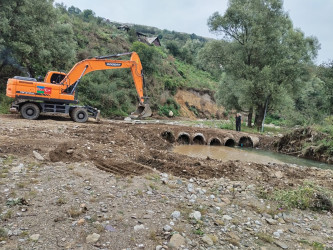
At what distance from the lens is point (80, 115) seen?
553 inches

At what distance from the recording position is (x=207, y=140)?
15.3m

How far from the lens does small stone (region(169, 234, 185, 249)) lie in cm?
390

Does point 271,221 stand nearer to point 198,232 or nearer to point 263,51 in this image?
point 198,232

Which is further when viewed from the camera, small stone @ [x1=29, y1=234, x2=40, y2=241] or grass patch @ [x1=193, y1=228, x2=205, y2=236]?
grass patch @ [x1=193, y1=228, x2=205, y2=236]

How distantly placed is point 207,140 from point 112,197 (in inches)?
428

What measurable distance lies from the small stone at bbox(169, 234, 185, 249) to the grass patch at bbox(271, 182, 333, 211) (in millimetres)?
3237

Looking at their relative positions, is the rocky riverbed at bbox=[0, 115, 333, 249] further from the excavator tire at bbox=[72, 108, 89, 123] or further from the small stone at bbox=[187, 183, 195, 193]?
the excavator tire at bbox=[72, 108, 89, 123]

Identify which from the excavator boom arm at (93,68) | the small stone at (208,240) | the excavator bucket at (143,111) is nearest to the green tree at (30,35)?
the excavator boom arm at (93,68)

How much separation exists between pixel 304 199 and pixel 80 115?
11641 mm

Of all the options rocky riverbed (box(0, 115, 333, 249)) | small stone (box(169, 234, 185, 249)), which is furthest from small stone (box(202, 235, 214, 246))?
small stone (box(169, 234, 185, 249))

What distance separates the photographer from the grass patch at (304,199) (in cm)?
613

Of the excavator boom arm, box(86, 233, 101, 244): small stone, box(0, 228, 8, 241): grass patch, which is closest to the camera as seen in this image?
box(0, 228, 8, 241): grass patch

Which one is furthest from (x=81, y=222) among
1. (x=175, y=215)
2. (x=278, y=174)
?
(x=278, y=174)

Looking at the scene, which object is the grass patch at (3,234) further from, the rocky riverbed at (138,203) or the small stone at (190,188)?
the small stone at (190,188)
